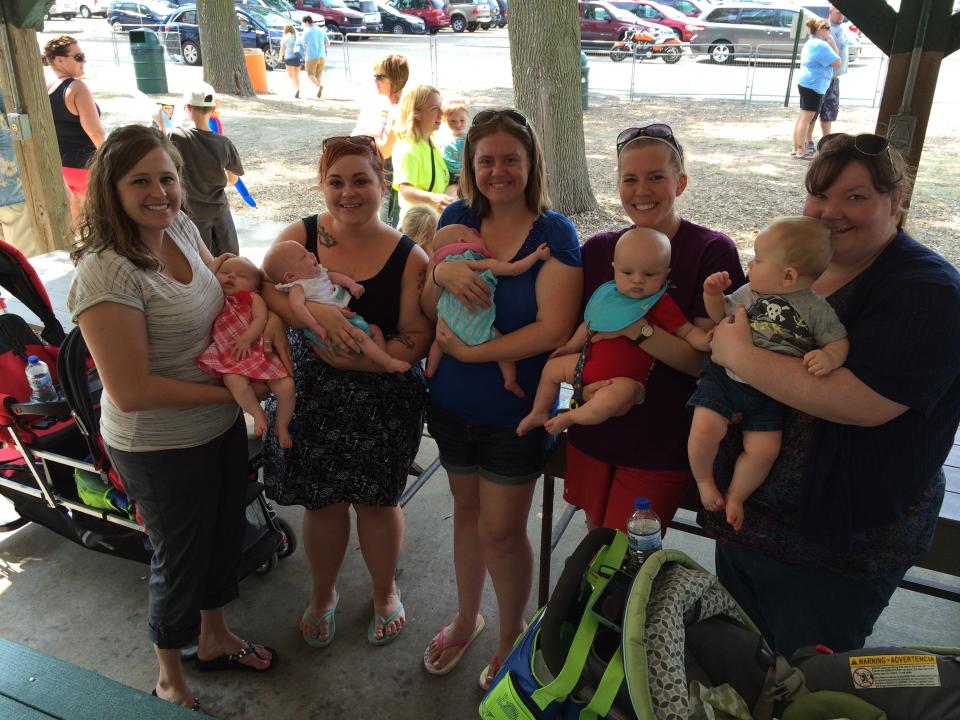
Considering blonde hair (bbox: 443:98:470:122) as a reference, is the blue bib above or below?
below

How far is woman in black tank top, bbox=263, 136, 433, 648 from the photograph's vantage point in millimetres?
2109

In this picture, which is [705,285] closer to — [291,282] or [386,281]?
[386,281]

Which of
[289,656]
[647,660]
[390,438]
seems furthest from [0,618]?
[647,660]

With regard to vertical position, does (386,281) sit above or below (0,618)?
above

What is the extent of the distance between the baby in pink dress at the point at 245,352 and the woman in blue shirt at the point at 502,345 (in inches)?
17.5

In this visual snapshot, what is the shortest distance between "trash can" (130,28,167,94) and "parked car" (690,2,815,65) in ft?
33.8

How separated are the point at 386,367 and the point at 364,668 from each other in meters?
1.15

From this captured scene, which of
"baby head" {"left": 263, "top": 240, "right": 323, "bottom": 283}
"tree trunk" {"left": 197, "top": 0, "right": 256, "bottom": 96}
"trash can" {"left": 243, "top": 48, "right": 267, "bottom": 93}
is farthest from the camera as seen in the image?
"trash can" {"left": 243, "top": 48, "right": 267, "bottom": 93}

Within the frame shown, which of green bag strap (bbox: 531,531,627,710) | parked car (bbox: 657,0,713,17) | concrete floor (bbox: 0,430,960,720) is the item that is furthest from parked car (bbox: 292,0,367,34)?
green bag strap (bbox: 531,531,627,710)

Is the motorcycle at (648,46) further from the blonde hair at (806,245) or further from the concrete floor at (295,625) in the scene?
the blonde hair at (806,245)

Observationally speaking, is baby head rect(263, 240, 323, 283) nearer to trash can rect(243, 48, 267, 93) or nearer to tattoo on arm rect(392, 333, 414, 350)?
tattoo on arm rect(392, 333, 414, 350)

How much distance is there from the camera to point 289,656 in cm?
263

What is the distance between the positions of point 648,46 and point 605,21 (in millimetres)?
1960

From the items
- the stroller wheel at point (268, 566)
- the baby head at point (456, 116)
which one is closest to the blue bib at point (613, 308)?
the stroller wheel at point (268, 566)
